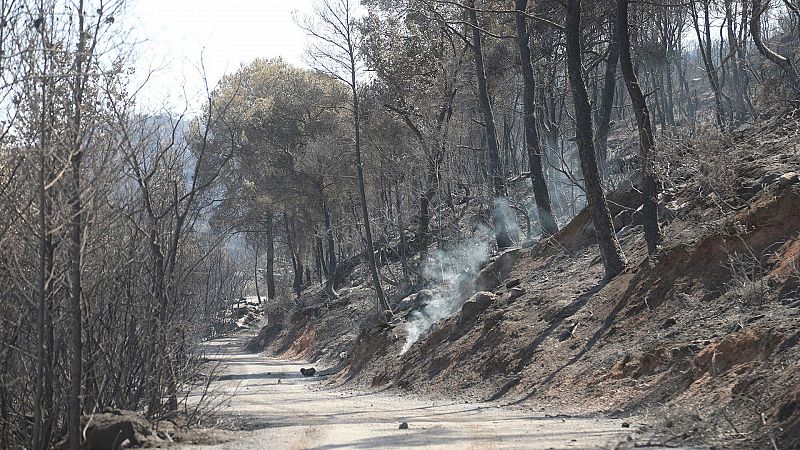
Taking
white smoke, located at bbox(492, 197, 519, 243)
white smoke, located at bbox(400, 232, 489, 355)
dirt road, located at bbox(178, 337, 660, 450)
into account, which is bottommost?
dirt road, located at bbox(178, 337, 660, 450)

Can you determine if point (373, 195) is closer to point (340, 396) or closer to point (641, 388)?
point (340, 396)

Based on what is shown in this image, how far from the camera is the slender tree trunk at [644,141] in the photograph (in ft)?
59.7

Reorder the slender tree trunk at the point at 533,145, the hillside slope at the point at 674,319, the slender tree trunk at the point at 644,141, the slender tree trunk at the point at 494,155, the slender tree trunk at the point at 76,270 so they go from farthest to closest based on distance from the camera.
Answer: the slender tree trunk at the point at 494,155
the slender tree trunk at the point at 533,145
the slender tree trunk at the point at 644,141
the hillside slope at the point at 674,319
the slender tree trunk at the point at 76,270

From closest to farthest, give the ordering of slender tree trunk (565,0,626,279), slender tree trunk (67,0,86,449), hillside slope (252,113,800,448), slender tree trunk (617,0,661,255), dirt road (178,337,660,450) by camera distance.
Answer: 1. slender tree trunk (67,0,86,449)
2. dirt road (178,337,660,450)
3. hillside slope (252,113,800,448)
4. slender tree trunk (617,0,661,255)
5. slender tree trunk (565,0,626,279)

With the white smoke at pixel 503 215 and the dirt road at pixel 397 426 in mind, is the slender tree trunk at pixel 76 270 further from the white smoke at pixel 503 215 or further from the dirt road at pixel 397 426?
the white smoke at pixel 503 215

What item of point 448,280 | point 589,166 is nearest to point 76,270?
point 589,166

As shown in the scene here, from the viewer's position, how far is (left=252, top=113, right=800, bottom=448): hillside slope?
11.1 metres

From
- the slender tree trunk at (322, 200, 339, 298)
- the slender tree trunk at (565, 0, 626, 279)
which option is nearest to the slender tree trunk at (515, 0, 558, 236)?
the slender tree trunk at (565, 0, 626, 279)

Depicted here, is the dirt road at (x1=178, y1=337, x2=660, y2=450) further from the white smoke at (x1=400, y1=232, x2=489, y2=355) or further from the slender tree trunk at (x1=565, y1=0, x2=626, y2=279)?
the white smoke at (x1=400, y1=232, x2=489, y2=355)

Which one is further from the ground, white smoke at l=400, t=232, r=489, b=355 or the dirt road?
white smoke at l=400, t=232, r=489, b=355

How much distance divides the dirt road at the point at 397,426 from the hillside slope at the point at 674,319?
889mm

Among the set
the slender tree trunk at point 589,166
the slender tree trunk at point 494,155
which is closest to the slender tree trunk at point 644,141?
the slender tree trunk at point 589,166

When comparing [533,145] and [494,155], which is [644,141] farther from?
[494,155]

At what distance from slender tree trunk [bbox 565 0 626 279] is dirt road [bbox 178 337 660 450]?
15.1ft
